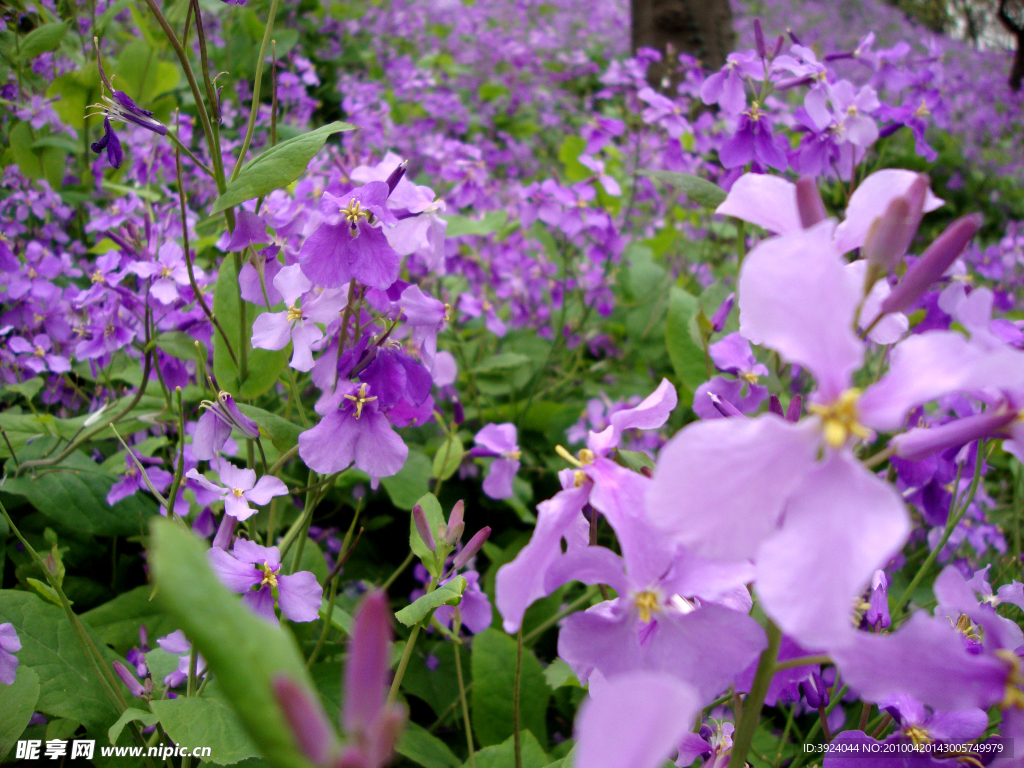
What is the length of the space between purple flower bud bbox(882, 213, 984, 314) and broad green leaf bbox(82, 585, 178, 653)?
1130 millimetres

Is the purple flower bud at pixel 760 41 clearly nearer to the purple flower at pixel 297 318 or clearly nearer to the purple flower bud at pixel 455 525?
the purple flower at pixel 297 318

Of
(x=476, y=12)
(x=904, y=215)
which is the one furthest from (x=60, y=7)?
(x=476, y=12)

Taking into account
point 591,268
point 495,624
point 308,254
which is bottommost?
point 495,624

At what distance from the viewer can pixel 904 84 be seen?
1.72 meters

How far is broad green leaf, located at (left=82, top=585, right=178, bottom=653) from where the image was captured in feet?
3.67

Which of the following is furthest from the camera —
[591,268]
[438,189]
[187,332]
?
[438,189]

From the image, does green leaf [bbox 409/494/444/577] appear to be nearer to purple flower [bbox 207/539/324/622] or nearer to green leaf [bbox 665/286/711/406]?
purple flower [bbox 207/539/324/622]

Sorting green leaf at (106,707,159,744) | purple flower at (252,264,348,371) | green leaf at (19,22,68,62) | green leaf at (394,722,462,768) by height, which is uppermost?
green leaf at (19,22,68,62)

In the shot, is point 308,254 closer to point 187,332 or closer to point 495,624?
point 187,332

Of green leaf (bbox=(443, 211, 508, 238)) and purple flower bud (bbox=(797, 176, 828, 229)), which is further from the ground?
purple flower bud (bbox=(797, 176, 828, 229))

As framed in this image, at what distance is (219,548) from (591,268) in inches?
71.4

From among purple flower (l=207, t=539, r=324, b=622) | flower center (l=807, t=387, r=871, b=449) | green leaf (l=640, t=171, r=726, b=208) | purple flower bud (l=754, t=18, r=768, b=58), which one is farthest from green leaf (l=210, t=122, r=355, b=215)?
purple flower bud (l=754, t=18, r=768, b=58)

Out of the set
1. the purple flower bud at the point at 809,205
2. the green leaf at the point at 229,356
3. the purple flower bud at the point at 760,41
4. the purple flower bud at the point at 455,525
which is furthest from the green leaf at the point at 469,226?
the purple flower bud at the point at 809,205

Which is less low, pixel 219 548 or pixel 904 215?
pixel 904 215
